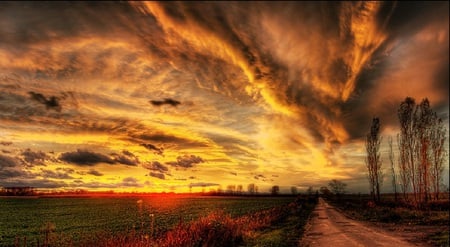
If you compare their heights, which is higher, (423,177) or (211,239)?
(423,177)

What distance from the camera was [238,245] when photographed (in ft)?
57.4

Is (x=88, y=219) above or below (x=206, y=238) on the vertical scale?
below

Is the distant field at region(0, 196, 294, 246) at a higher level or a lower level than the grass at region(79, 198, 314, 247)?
lower

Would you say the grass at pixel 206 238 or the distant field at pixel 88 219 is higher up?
the grass at pixel 206 238

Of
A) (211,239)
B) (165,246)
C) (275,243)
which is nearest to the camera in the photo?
(165,246)

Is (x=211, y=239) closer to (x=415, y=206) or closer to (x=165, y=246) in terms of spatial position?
(x=165, y=246)

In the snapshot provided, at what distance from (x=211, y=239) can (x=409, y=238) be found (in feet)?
40.6

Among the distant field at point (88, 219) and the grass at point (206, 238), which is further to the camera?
the distant field at point (88, 219)

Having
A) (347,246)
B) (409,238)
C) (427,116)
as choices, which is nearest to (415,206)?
(427,116)

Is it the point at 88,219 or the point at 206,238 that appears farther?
the point at 88,219

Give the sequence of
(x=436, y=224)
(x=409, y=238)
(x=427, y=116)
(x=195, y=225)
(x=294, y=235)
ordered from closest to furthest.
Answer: (x=195, y=225) → (x=409, y=238) → (x=294, y=235) → (x=436, y=224) → (x=427, y=116)

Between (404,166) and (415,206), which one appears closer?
(415,206)

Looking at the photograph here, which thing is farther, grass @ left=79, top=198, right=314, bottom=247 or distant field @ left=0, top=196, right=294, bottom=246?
distant field @ left=0, top=196, right=294, bottom=246

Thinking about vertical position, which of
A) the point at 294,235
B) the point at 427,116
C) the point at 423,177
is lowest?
the point at 294,235
